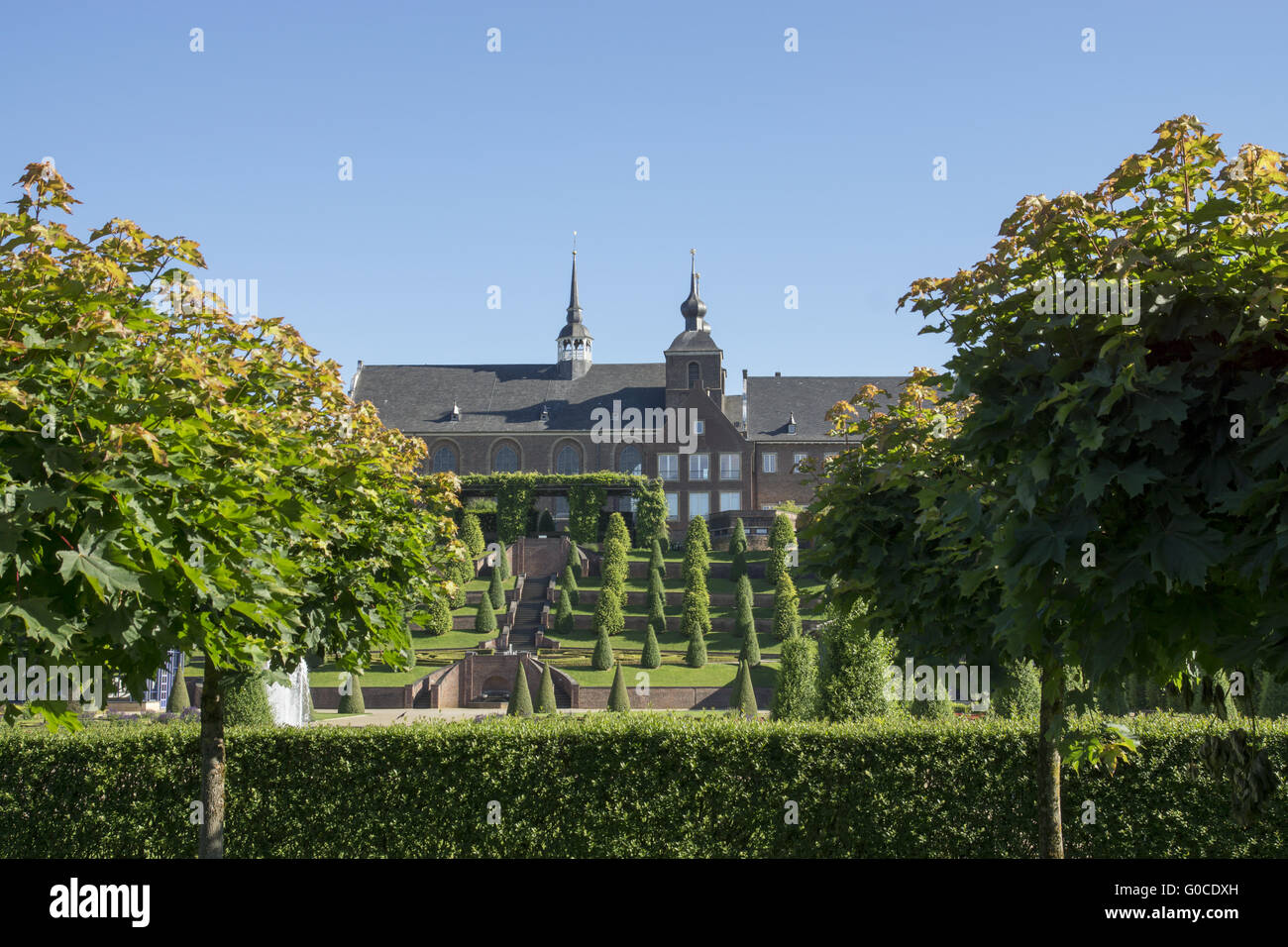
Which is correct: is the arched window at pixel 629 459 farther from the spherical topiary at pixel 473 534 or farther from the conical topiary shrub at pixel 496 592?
the conical topiary shrub at pixel 496 592

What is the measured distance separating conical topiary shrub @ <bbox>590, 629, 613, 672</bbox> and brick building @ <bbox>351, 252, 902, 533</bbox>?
971 inches

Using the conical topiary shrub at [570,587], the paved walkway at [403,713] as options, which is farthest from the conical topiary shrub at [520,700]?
the conical topiary shrub at [570,587]

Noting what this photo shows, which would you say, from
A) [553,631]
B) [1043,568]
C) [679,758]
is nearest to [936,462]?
[1043,568]

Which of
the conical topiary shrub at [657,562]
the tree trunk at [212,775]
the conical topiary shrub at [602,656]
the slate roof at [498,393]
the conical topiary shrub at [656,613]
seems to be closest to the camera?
the tree trunk at [212,775]

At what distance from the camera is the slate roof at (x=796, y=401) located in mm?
77062

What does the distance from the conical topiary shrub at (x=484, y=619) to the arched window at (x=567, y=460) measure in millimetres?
28486

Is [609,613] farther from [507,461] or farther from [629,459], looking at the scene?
[507,461]

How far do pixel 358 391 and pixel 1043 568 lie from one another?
271 ft

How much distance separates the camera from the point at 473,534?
6556cm

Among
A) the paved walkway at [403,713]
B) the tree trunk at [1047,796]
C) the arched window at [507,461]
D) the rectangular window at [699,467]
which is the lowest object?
the paved walkway at [403,713]

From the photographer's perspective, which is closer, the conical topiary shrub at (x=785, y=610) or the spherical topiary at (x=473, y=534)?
the conical topiary shrub at (x=785, y=610)

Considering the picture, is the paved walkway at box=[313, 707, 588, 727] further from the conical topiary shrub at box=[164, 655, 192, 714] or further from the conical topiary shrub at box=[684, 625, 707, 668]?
the conical topiary shrub at box=[684, 625, 707, 668]

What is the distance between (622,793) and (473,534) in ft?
177

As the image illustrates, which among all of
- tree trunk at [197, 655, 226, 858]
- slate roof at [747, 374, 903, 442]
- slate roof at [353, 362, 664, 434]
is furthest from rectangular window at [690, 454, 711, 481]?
tree trunk at [197, 655, 226, 858]
